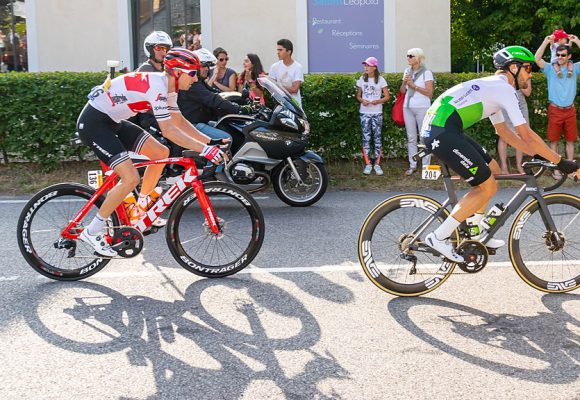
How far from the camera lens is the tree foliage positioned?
Result: 1758 centimetres

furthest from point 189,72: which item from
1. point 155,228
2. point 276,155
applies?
point 276,155

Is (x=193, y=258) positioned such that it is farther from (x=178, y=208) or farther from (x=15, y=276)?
(x=15, y=276)

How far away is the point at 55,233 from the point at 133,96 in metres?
1.30

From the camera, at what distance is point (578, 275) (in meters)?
6.44

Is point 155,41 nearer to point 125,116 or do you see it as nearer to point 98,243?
point 125,116

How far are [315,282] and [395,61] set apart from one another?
34.9ft

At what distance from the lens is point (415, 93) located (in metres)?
12.3

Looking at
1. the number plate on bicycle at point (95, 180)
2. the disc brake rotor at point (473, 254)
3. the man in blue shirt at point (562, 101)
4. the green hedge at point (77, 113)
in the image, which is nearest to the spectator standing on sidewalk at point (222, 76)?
the green hedge at point (77, 113)

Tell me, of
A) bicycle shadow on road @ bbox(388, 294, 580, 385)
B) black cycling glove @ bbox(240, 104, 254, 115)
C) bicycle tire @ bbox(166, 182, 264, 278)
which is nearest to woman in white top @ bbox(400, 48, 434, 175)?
black cycling glove @ bbox(240, 104, 254, 115)

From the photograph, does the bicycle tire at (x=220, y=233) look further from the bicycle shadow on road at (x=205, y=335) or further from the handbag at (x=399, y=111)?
the handbag at (x=399, y=111)

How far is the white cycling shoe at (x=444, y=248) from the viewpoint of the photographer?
20.5 feet

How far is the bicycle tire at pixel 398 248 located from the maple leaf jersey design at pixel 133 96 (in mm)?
1864

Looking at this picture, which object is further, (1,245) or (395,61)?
(395,61)

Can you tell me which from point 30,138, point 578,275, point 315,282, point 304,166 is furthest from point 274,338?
point 30,138
